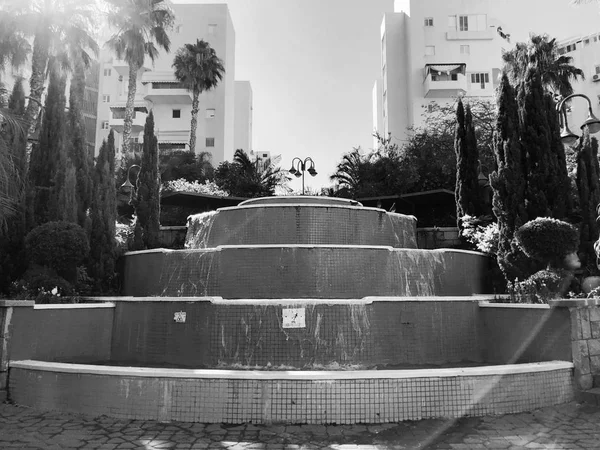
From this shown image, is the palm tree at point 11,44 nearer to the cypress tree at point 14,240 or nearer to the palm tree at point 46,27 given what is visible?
the palm tree at point 46,27

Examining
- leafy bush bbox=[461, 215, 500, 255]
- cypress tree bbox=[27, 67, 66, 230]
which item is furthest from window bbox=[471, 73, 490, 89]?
cypress tree bbox=[27, 67, 66, 230]

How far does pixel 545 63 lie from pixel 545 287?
24495 mm

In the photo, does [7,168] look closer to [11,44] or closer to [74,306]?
[74,306]

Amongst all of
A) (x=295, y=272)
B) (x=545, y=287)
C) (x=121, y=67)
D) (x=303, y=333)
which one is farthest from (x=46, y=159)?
(x=121, y=67)

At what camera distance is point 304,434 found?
502 cm

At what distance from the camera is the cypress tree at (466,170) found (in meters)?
16.8

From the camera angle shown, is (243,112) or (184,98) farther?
(243,112)

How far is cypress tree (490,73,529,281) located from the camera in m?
11.6

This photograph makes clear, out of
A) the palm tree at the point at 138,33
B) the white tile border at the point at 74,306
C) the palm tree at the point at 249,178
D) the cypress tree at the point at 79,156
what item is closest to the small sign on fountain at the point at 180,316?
the white tile border at the point at 74,306

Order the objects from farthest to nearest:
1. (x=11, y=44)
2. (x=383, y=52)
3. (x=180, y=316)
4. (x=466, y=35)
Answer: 1. (x=383, y=52)
2. (x=466, y=35)
3. (x=11, y=44)
4. (x=180, y=316)

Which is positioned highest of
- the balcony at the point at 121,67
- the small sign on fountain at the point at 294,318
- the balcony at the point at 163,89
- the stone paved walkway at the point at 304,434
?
the balcony at the point at 121,67

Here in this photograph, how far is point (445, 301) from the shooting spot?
26.7ft

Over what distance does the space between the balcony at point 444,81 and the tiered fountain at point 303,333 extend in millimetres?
32565

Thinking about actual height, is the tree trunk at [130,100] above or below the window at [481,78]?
below
